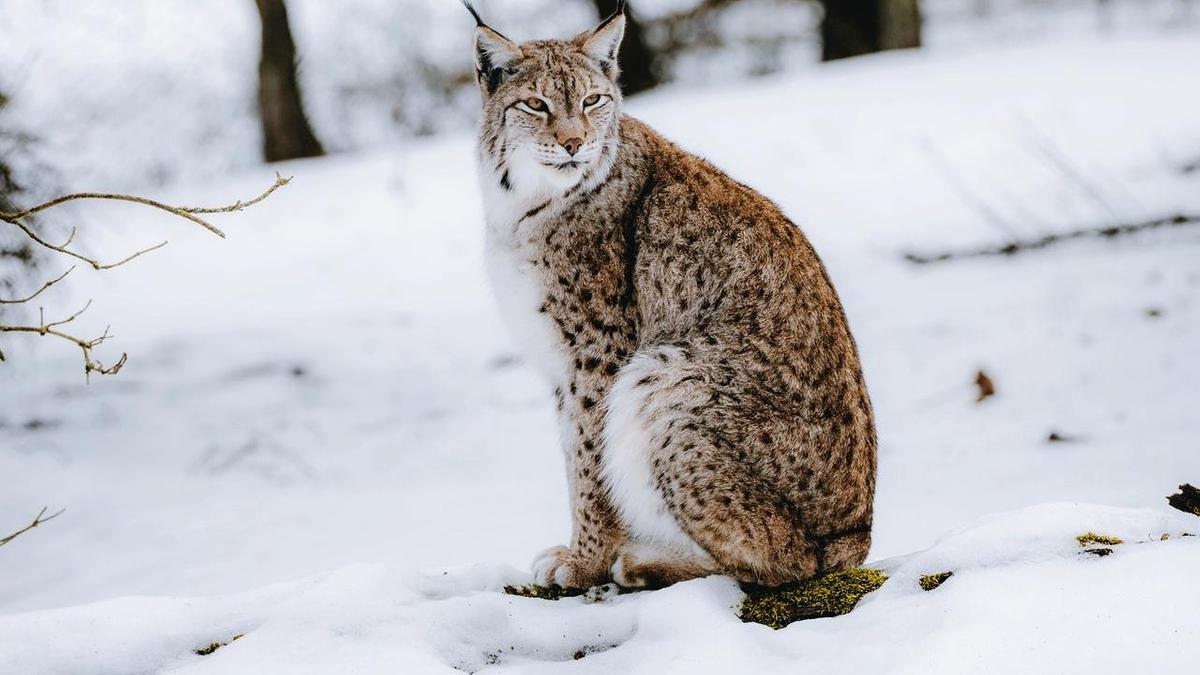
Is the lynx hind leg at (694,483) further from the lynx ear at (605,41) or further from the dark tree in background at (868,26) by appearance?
the dark tree in background at (868,26)

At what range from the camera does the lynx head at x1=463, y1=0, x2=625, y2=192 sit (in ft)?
12.6

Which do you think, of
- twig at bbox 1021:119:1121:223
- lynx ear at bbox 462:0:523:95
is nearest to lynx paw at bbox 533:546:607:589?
lynx ear at bbox 462:0:523:95

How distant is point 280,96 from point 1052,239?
780 centimetres

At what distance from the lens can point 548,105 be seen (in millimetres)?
3902

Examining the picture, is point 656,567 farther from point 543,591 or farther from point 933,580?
point 933,580

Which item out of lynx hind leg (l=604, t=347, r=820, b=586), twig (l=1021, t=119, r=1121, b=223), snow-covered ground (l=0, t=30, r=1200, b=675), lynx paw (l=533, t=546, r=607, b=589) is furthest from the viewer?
twig (l=1021, t=119, r=1121, b=223)

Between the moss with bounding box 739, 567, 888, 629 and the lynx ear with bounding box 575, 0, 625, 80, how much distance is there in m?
1.90

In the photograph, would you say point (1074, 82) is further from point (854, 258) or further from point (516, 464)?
point (516, 464)

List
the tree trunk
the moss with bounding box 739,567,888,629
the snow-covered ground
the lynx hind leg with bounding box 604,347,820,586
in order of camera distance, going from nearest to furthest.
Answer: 1. the snow-covered ground
2. the moss with bounding box 739,567,888,629
3. the lynx hind leg with bounding box 604,347,820,586
4. the tree trunk

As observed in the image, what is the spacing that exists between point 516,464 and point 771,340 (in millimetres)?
2672

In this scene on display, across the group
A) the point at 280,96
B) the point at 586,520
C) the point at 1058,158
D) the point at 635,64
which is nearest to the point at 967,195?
the point at 1058,158

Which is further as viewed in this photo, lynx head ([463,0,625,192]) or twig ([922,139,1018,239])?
twig ([922,139,1018,239])

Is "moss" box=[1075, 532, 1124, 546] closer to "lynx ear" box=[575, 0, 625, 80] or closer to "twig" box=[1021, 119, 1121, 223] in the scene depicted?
"lynx ear" box=[575, 0, 625, 80]

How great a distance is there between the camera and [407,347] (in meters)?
7.22
